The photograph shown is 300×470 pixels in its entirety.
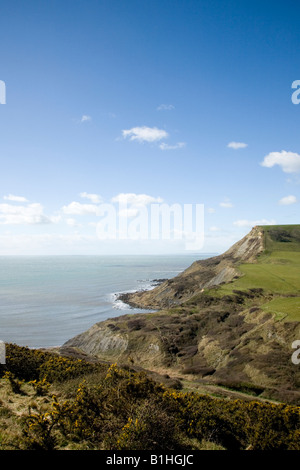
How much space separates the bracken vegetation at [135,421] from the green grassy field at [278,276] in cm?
2504

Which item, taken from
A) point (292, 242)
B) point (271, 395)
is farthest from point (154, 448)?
point (292, 242)

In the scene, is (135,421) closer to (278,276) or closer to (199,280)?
(278,276)

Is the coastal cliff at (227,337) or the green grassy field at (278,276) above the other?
the green grassy field at (278,276)

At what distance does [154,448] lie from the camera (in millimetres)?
9891

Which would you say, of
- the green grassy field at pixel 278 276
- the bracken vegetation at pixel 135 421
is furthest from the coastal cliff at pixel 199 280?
the bracken vegetation at pixel 135 421

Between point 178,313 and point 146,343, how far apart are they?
42.8ft

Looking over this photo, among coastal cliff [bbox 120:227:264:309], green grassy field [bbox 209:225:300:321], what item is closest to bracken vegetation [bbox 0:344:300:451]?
green grassy field [bbox 209:225:300:321]

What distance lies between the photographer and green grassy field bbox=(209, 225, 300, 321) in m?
39.6

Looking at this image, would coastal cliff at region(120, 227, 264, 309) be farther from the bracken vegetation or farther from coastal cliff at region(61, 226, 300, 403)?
the bracken vegetation

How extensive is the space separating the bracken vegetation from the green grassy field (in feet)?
82.1

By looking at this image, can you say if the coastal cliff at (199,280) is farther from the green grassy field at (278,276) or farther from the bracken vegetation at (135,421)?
the bracken vegetation at (135,421)

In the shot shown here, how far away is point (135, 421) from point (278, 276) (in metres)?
63.5

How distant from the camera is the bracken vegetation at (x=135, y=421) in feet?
33.6
